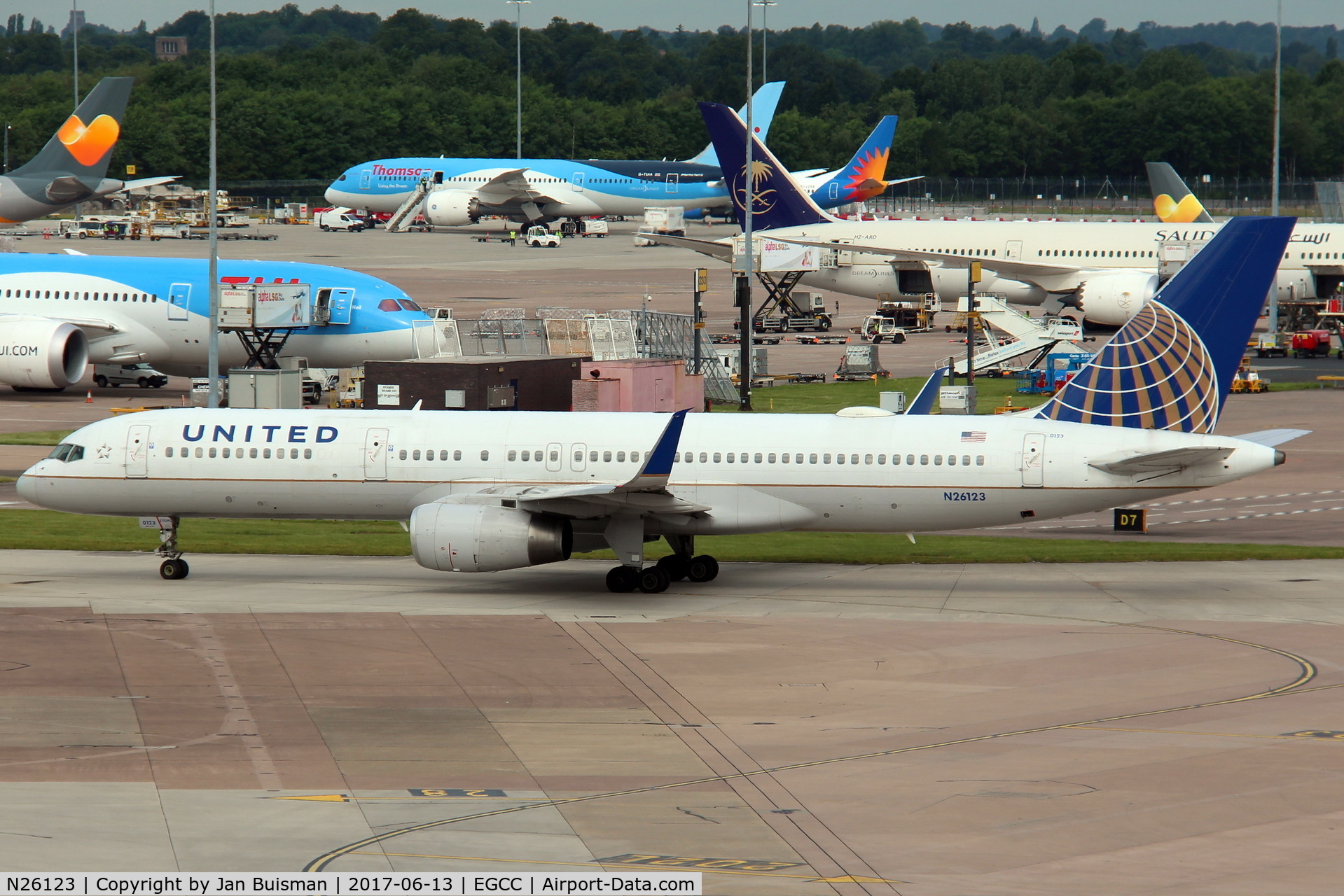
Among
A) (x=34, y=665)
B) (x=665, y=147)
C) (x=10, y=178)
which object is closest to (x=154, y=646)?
(x=34, y=665)

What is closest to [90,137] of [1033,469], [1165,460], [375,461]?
[375,461]

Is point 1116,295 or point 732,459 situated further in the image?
point 1116,295

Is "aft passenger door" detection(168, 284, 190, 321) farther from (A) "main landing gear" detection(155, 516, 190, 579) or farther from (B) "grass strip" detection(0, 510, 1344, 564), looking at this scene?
(A) "main landing gear" detection(155, 516, 190, 579)

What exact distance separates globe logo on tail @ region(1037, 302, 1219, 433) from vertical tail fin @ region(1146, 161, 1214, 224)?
221 feet

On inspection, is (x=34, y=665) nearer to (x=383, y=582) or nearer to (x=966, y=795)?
(x=383, y=582)

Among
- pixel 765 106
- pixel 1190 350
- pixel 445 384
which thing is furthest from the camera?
pixel 765 106

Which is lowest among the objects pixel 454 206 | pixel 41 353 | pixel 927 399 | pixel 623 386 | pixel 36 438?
pixel 36 438

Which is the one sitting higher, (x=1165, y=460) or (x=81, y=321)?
(x=1165, y=460)

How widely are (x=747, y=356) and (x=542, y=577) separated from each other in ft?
82.8

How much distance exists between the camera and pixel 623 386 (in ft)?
174

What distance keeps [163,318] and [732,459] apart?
34.7 metres

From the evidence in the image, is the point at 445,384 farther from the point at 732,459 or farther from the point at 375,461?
the point at 732,459

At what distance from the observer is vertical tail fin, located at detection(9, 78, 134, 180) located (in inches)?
2972

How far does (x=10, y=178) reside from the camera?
87375 millimetres
